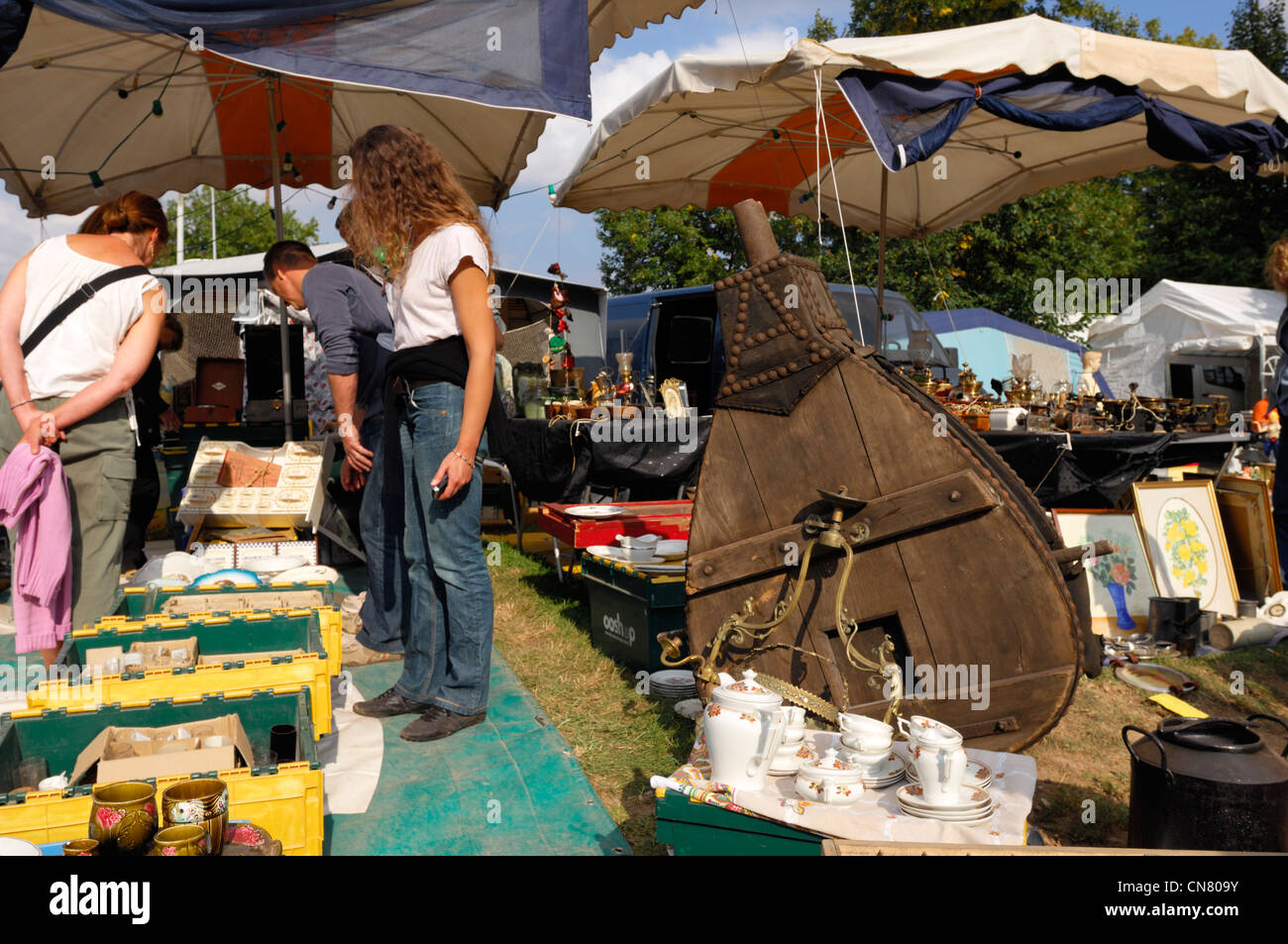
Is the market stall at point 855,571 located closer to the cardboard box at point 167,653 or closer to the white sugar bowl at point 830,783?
the white sugar bowl at point 830,783

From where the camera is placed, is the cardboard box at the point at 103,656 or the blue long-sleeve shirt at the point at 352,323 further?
the blue long-sleeve shirt at the point at 352,323

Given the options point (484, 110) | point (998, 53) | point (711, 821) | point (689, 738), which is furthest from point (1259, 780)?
point (484, 110)

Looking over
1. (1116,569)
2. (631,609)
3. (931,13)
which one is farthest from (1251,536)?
(931,13)

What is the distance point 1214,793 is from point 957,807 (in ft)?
1.76

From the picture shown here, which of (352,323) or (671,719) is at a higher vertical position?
(352,323)

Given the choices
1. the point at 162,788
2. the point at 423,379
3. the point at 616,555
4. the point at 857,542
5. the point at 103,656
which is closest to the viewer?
the point at 162,788

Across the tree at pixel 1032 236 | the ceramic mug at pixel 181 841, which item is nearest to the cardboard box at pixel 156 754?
the ceramic mug at pixel 181 841

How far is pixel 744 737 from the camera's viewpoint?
2.10 meters

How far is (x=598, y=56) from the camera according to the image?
5.47 m

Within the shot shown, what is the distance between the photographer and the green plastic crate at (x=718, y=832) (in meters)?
1.96

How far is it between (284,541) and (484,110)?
3.26 metres

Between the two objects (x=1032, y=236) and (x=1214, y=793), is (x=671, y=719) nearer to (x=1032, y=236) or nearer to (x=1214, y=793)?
(x=1214, y=793)

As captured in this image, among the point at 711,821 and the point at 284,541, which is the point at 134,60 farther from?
the point at 711,821

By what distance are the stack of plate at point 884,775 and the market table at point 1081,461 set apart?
356cm
